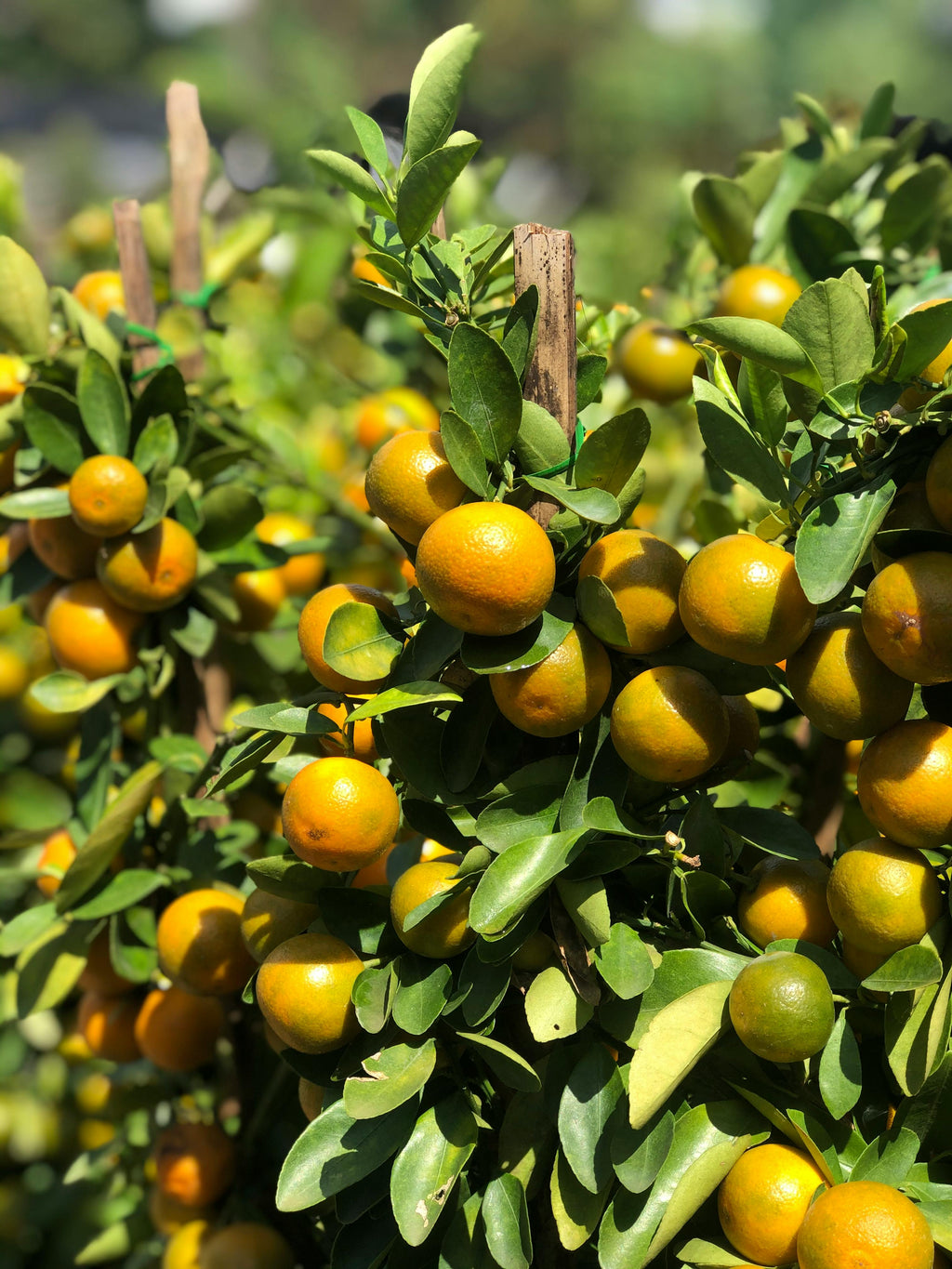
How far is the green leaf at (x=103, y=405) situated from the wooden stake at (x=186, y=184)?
18cm

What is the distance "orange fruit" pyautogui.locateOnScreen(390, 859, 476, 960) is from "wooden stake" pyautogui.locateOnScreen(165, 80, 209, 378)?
2.20 ft

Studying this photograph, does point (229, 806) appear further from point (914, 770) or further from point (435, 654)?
point (914, 770)

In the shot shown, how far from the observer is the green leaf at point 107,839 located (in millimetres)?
779

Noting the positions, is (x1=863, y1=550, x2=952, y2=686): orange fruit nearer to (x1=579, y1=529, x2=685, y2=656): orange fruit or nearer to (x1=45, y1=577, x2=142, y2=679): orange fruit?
(x1=579, y1=529, x2=685, y2=656): orange fruit

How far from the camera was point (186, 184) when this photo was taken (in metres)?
1.05

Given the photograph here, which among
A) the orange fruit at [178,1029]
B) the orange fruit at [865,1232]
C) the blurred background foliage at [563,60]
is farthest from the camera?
the blurred background foliage at [563,60]

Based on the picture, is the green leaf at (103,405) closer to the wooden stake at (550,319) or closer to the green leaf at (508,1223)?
the wooden stake at (550,319)

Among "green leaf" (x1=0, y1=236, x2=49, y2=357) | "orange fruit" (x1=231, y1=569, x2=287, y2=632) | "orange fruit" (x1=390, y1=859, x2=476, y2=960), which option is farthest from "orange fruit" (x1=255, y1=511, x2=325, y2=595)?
"orange fruit" (x1=390, y1=859, x2=476, y2=960)

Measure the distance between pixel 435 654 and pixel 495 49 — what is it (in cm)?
1493

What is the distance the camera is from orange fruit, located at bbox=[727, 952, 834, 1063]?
1.52 ft

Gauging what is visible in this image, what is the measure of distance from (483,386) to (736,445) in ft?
0.42

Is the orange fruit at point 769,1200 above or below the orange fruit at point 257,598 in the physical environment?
above

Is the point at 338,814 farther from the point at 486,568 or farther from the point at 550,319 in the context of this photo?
the point at 550,319

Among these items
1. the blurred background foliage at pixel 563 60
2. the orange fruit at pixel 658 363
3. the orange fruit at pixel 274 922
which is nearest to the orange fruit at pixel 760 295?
the orange fruit at pixel 658 363
